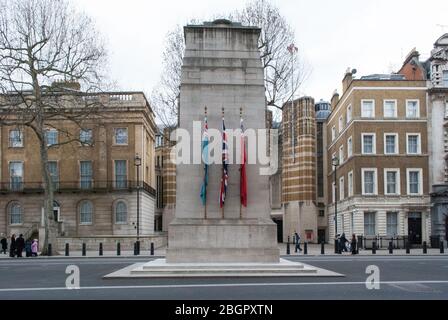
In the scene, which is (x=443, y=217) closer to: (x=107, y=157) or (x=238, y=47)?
(x=107, y=157)

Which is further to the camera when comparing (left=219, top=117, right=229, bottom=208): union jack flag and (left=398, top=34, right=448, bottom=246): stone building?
(left=398, top=34, right=448, bottom=246): stone building

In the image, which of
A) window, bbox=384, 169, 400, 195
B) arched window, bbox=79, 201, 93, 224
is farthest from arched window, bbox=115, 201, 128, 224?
window, bbox=384, 169, 400, 195

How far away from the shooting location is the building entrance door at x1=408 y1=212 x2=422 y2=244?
49709mm

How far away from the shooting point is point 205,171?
1939cm

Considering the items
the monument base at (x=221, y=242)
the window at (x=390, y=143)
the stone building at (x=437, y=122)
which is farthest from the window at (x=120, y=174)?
the monument base at (x=221, y=242)

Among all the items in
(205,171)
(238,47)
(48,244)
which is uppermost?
(238,47)

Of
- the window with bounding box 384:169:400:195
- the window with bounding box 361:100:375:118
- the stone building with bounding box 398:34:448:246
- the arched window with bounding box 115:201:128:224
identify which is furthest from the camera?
the arched window with bounding box 115:201:128:224

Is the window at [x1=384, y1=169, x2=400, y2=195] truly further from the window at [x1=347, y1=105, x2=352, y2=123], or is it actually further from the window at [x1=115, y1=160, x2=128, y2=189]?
the window at [x1=115, y1=160, x2=128, y2=189]

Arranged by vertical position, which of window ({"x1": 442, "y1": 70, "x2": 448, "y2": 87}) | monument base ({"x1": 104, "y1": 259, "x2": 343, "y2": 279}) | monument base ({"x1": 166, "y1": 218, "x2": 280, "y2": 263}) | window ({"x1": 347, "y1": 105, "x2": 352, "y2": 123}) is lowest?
monument base ({"x1": 104, "y1": 259, "x2": 343, "y2": 279})

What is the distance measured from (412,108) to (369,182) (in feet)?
22.1
